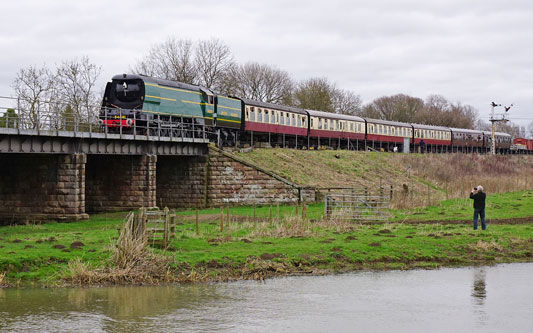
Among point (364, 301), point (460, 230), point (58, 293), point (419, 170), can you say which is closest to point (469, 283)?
point (364, 301)

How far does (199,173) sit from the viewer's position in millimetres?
41156

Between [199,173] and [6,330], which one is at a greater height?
[199,173]

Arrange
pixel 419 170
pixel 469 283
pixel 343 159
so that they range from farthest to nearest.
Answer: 1. pixel 419 170
2. pixel 343 159
3. pixel 469 283

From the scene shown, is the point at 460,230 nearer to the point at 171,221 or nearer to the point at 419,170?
the point at 171,221

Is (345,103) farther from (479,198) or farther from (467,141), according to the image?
(479,198)

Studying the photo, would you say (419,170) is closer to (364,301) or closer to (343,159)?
(343,159)

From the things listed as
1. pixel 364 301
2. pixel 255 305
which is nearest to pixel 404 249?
pixel 364 301

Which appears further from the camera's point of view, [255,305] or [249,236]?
[249,236]

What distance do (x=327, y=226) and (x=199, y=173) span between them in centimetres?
1547

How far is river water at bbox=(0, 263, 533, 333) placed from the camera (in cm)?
1370

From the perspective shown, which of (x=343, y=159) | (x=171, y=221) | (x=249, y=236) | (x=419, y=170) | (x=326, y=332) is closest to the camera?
(x=326, y=332)

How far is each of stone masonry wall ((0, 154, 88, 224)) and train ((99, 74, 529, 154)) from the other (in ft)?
9.94

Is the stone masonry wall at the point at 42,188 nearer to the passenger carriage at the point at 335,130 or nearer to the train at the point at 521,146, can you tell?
the passenger carriage at the point at 335,130

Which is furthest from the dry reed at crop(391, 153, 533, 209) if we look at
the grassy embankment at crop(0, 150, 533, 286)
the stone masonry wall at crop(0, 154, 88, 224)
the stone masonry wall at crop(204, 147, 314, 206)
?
the stone masonry wall at crop(0, 154, 88, 224)
